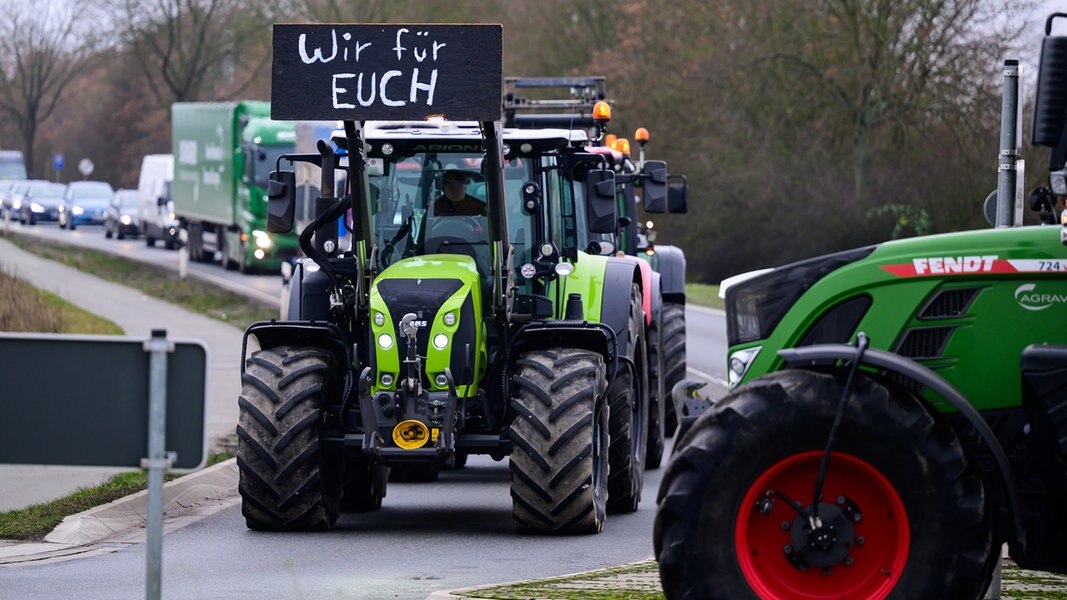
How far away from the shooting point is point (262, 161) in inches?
1681

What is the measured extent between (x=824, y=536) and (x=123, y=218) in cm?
6002

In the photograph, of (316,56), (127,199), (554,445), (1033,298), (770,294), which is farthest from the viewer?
(127,199)

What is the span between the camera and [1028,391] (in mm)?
7008

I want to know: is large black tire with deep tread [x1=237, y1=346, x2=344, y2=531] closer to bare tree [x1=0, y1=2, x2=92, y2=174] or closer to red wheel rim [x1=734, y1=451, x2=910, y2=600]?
red wheel rim [x1=734, y1=451, x2=910, y2=600]

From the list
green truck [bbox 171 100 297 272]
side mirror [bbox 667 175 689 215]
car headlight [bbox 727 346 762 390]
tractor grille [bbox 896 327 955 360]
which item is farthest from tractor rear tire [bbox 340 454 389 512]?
green truck [bbox 171 100 297 272]

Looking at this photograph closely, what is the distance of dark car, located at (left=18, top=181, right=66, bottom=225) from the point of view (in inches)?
3009

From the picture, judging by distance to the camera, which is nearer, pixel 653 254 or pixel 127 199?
pixel 653 254

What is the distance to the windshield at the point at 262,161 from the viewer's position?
42281 mm

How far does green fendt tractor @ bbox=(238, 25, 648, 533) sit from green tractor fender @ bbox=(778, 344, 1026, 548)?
409 cm

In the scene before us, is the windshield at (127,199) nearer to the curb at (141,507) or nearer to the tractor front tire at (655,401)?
the tractor front tire at (655,401)

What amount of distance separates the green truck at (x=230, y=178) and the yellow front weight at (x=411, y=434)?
1128 inches

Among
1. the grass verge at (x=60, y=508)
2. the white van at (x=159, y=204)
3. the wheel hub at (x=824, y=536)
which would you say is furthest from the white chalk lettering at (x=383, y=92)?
the white van at (x=159, y=204)

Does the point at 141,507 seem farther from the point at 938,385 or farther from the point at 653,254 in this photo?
the point at 653,254

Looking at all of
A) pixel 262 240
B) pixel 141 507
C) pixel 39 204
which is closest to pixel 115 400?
pixel 141 507
